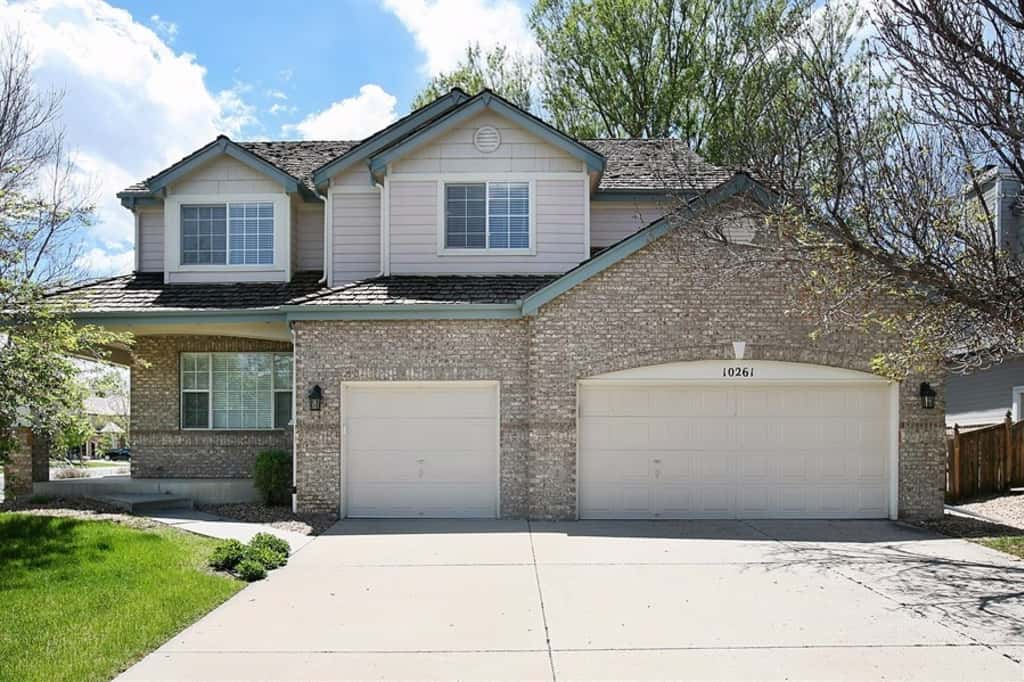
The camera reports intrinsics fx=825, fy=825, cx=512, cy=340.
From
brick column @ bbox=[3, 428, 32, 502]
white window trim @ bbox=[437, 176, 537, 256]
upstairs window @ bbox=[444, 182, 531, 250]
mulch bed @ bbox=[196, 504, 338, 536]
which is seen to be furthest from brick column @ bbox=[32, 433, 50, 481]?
upstairs window @ bbox=[444, 182, 531, 250]

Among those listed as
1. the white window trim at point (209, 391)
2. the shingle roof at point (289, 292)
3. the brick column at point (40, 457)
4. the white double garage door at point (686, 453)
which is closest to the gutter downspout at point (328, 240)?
the shingle roof at point (289, 292)

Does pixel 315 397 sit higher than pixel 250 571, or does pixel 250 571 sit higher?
pixel 315 397

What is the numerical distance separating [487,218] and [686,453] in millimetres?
5589

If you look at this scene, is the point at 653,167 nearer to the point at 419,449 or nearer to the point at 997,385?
the point at 419,449

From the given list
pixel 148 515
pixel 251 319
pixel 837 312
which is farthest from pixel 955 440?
pixel 148 515

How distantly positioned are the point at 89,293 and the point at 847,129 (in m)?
13.5

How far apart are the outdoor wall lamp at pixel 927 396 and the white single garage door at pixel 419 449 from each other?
696 centimetres

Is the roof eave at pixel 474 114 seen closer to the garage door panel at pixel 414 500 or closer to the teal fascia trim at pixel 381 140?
Result: the teal fascia trim at pixel 381 140

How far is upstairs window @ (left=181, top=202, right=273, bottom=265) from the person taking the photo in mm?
16594

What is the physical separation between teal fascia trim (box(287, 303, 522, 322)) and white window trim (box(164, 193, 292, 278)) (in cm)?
335

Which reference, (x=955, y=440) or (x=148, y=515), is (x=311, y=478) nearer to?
(x=148, y=515)

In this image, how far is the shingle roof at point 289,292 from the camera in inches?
543

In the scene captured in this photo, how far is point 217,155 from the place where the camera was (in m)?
16.4

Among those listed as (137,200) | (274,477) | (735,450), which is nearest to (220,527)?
(274,477)
